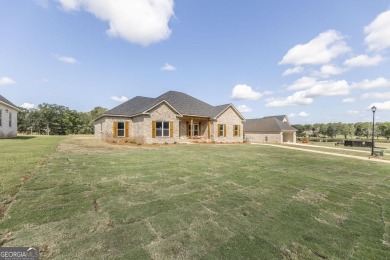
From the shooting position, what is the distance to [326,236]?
Result: 3723mm

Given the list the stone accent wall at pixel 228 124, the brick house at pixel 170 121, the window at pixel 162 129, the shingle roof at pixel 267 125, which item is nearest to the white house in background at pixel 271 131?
the shingle roof at pixel 267 125

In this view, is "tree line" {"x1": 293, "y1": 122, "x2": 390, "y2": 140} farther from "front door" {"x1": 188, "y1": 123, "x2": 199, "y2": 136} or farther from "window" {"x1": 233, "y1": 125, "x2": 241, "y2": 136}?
"front door" {"x1": 188, "y1": 123, "x2": 199, "y2": 136}

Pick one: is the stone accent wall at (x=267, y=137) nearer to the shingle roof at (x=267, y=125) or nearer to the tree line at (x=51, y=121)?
the shingle roof at (x=267, y=125)

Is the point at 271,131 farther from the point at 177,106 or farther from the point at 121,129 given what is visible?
the point at 121,129

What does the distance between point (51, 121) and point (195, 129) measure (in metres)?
46.2

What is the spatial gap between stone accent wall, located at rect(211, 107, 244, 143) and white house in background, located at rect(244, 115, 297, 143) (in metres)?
8.14

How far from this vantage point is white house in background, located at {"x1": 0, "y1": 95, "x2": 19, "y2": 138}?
72.6ft

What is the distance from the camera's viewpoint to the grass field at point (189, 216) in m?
3.14

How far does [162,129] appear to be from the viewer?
2139cm

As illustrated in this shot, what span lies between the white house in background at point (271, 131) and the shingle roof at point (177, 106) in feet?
38.7

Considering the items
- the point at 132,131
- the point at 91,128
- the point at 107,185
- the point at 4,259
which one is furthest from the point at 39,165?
the point at 91,128

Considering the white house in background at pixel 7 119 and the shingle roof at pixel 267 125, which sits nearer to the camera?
the white house in background at pixel 7 119

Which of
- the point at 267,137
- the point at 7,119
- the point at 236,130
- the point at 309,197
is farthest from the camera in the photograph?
the point at 267,137

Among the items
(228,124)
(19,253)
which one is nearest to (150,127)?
Result: (228,124)
